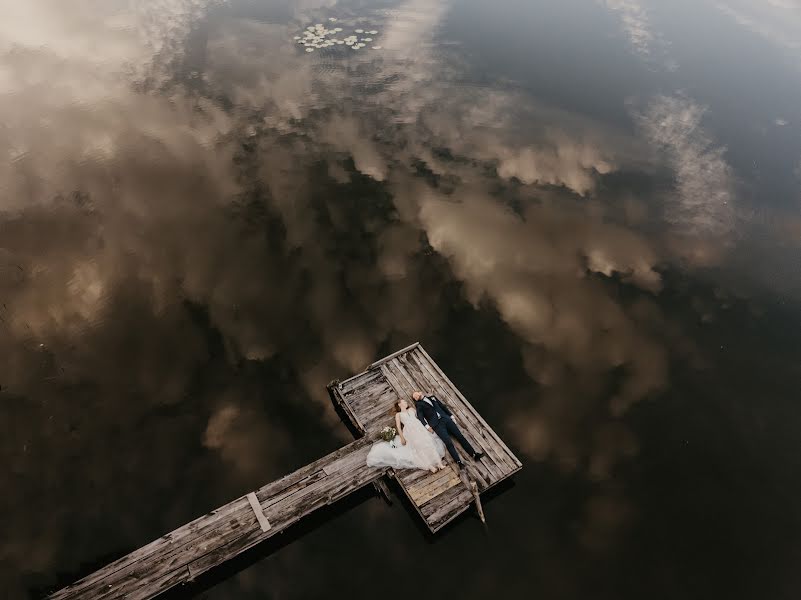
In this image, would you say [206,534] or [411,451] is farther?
[411,451]

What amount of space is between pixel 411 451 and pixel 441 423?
142 cm

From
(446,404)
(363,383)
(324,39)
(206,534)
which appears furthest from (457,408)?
(324,39)

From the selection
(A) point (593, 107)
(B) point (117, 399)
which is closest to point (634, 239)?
(A) point (593, 107)

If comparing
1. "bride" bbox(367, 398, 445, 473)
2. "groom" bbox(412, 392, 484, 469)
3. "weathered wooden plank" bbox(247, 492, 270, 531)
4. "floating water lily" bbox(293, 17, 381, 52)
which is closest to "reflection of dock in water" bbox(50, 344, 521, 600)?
"weathered wooden plank" bbox(247, 492, 270, 531)

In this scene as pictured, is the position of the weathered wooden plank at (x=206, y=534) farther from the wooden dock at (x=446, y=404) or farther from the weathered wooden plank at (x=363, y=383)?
the weathered wooden plank at (x=363, y=383)

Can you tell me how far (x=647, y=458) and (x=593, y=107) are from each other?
95.4ft

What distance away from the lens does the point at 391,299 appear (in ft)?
65.1

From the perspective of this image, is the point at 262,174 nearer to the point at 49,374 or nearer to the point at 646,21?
the point at 49,374

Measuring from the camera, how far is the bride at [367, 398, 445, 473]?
1391cm

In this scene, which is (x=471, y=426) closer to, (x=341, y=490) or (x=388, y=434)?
(x=388, y=434)

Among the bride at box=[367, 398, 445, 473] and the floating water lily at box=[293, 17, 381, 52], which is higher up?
the floating water lily at box=[293, 17, 381, 52]

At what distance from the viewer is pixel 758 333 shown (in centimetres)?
1981

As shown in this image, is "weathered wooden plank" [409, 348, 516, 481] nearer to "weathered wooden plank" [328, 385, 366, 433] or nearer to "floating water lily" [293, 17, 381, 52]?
"weathered wooden plank" [328, 385, 366, 433]

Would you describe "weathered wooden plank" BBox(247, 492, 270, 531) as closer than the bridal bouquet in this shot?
Yes
